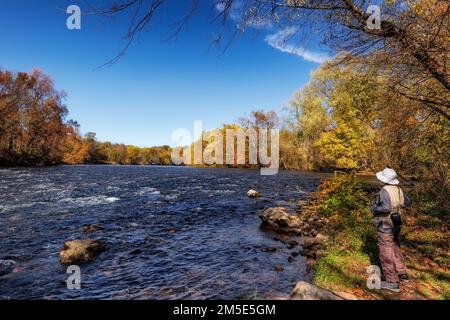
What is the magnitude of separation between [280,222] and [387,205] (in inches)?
257

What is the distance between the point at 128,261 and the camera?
29.0 ft

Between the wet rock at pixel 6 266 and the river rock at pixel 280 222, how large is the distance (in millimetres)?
8881

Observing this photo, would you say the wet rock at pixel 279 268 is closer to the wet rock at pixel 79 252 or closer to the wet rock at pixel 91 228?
the wet rock at pixel 79 252

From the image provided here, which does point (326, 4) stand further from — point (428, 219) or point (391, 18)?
point (428, 219)

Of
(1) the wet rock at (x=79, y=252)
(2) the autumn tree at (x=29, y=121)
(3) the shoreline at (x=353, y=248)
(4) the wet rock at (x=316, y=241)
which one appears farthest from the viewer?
(2) the autumn tree at (x=29, y=121)

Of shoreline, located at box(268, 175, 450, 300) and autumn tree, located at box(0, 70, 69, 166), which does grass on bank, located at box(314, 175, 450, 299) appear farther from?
autumn tree, located at box(0, 70, 69, 166)

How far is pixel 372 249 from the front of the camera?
8.38 metres

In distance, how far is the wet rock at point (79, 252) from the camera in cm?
852

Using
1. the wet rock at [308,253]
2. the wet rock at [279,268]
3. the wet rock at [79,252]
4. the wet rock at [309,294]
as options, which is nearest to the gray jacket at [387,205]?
the wet rock at [309,294]

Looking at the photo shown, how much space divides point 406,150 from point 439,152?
39.7 inches

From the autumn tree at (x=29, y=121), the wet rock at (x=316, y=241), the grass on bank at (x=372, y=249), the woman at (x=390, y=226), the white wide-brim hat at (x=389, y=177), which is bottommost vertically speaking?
the wet rock at (x=316, y=241)

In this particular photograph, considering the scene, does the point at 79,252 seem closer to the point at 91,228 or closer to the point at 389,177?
the point at 91,228

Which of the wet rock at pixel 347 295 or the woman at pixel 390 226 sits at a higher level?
the woman at pixel 390 226
